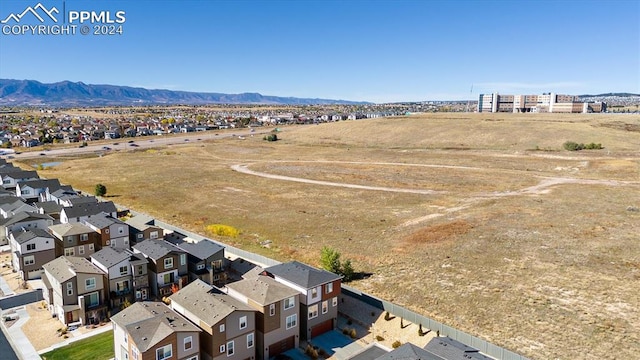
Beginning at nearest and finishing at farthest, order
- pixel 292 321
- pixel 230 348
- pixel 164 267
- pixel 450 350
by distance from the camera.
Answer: pixel 450 350, pixel 230 348, pixel 292 321, pixel 164 267

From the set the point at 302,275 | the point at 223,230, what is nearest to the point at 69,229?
the point at 223,230

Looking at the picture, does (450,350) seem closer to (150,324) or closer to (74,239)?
(150,324)

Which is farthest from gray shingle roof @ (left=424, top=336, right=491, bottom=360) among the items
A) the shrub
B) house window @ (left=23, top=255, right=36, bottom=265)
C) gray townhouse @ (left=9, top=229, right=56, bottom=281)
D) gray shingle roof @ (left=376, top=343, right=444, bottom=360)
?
house window @ (left=23, top=255, right=36, bottom=265)

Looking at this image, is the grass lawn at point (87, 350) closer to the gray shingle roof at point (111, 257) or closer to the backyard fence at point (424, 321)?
the gray shingle roof at point (111, 257)

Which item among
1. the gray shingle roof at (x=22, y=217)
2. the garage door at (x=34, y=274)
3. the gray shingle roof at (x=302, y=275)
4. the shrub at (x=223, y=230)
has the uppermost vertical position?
the gray shingle roof at (x=22, y=217)

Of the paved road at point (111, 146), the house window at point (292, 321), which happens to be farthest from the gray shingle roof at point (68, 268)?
the paved road at point (111, 146)

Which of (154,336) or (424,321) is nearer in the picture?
(154,336)
